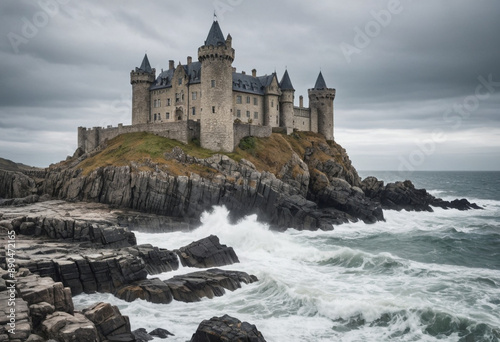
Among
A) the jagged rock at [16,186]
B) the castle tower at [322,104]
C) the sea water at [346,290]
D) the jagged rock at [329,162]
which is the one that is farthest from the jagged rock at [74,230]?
the castle tower at [322,104]

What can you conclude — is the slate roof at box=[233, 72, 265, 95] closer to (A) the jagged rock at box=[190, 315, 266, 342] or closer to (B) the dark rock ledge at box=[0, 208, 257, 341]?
(B) the dark rock ledge at box=[0, 208, 257, 341]

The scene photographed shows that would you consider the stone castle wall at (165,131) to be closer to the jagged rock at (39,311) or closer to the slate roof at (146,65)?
the slate roof at (146,65)

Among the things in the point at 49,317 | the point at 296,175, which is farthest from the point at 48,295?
the point at 296,175

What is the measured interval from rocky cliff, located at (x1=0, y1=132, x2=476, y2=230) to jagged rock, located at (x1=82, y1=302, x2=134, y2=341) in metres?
26.5

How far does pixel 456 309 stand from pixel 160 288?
1825cm

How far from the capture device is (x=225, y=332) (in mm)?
18641

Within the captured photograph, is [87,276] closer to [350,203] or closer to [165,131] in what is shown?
[165,131]

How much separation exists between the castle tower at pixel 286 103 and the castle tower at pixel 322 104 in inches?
353

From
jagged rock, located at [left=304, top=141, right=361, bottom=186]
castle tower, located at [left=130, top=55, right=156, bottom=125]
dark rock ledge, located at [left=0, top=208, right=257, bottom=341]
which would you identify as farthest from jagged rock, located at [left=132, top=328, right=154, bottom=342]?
castle tower, located at [left=130, top=55, right=156, bottom=125]

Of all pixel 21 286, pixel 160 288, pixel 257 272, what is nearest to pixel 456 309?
pixel 257 272

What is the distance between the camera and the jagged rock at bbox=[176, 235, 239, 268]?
32.3 metres

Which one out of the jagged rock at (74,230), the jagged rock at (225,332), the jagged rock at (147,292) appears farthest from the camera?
the jagged rock at (74,230)

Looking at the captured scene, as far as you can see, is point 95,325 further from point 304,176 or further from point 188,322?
point 304,176

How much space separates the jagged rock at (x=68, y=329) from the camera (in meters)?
16.6
